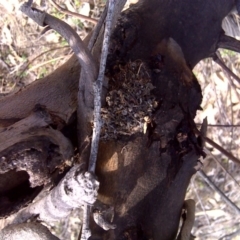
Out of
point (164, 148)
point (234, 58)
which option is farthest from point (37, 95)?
point (234, 58)

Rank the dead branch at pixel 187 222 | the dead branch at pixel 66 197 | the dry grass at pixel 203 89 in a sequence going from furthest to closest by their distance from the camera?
the dry grass at pixel 203 89 → the dead branch at pixel 187 222 → the dead branch at pixel 66 197

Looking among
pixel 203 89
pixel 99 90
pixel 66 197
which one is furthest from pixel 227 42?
pixel 203 89

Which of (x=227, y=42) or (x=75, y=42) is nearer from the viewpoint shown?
(x=75, y=42)

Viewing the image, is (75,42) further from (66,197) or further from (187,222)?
(187,222)

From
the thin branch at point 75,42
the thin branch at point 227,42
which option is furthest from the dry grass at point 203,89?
the thin branch at point 75,42

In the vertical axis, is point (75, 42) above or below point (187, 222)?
above

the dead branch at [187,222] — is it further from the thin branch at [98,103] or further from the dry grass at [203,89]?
the dry grass at [203,89]

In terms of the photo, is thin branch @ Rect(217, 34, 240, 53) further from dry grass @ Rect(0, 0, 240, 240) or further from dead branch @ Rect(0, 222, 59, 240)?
dry grass @ Rect(0, 0, 240, 240)

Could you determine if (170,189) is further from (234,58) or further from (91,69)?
(234,58)

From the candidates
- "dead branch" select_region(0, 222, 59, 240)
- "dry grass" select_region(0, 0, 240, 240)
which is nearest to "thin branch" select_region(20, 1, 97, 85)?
"dead branch" select_region(0, 222, 59, 240)
